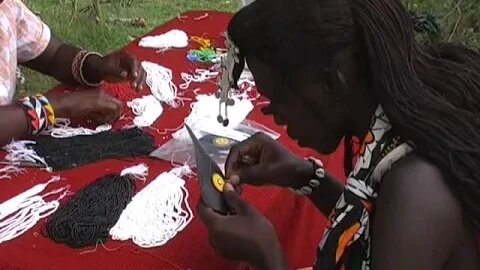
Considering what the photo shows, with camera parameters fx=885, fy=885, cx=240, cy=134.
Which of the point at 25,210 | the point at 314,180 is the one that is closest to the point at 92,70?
the point at 25,210

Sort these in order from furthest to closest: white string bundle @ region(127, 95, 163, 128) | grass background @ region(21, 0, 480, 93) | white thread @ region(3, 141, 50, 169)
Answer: grass background @ region(21, 0, 480, 93)
white string bundle @ region(127, 95, 163, 128)
white thread @ region(3, 141, 50, 169)

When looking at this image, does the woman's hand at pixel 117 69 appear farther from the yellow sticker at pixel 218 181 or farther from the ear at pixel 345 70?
the ear at pixel 345 70

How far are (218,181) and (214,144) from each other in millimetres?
391

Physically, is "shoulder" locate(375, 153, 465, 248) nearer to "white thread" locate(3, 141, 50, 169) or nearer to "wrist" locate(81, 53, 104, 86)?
"white thread" locate(3, 141, 50, 169)

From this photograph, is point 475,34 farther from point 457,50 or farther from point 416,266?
point 416,266

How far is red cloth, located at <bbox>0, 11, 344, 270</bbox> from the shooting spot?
1521mm

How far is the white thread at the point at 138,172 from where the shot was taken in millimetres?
1787

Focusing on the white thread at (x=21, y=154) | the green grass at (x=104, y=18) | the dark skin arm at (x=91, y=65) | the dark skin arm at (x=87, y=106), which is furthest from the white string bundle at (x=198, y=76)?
→ the green grass at (x=104, y=18)

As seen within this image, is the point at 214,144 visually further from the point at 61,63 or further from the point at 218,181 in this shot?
the point at 61,63

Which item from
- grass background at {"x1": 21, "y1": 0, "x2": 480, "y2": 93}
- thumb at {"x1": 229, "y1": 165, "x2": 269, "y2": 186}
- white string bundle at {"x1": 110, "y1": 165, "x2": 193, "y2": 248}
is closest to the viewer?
white string bundle at {"x1": 110, "y1": 165, "x2": 193, "y2": 248}

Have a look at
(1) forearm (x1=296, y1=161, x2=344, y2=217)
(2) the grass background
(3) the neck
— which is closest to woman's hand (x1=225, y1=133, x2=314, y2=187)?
(1) forearm (x1=296, y1=161, x2=344, y2=217)

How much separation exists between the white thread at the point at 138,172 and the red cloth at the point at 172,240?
1 cm

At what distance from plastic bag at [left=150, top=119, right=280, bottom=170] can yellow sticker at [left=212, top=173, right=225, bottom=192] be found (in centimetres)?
25

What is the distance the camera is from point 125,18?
473 cm
